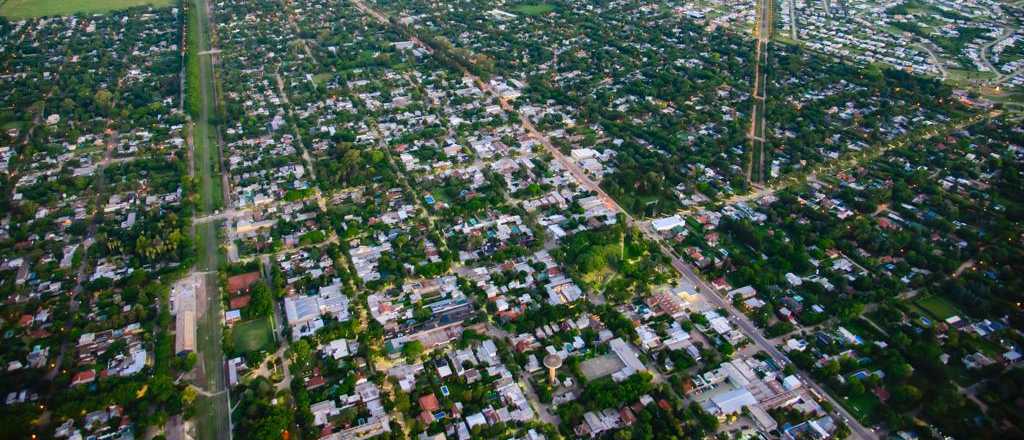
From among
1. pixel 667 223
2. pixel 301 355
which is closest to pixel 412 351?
pixel 301 355

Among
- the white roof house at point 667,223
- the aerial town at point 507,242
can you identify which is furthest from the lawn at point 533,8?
the white roof house at point 667,223

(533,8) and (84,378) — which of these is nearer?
(84,378)

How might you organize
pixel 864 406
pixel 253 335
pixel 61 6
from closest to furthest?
1. pixel 864 406
2. pixel 253 335
3. pixel 61 6

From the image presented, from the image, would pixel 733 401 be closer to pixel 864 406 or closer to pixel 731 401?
pixel 731 401

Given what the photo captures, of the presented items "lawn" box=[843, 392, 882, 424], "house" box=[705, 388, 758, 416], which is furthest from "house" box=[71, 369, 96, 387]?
"lawn" box=[843, 392, 882, 424]

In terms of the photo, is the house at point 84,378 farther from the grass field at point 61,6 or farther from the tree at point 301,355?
the grass field at point 61,6

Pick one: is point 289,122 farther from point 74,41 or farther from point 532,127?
point 74,41

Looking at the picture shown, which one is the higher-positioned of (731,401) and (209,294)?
(209,294)
